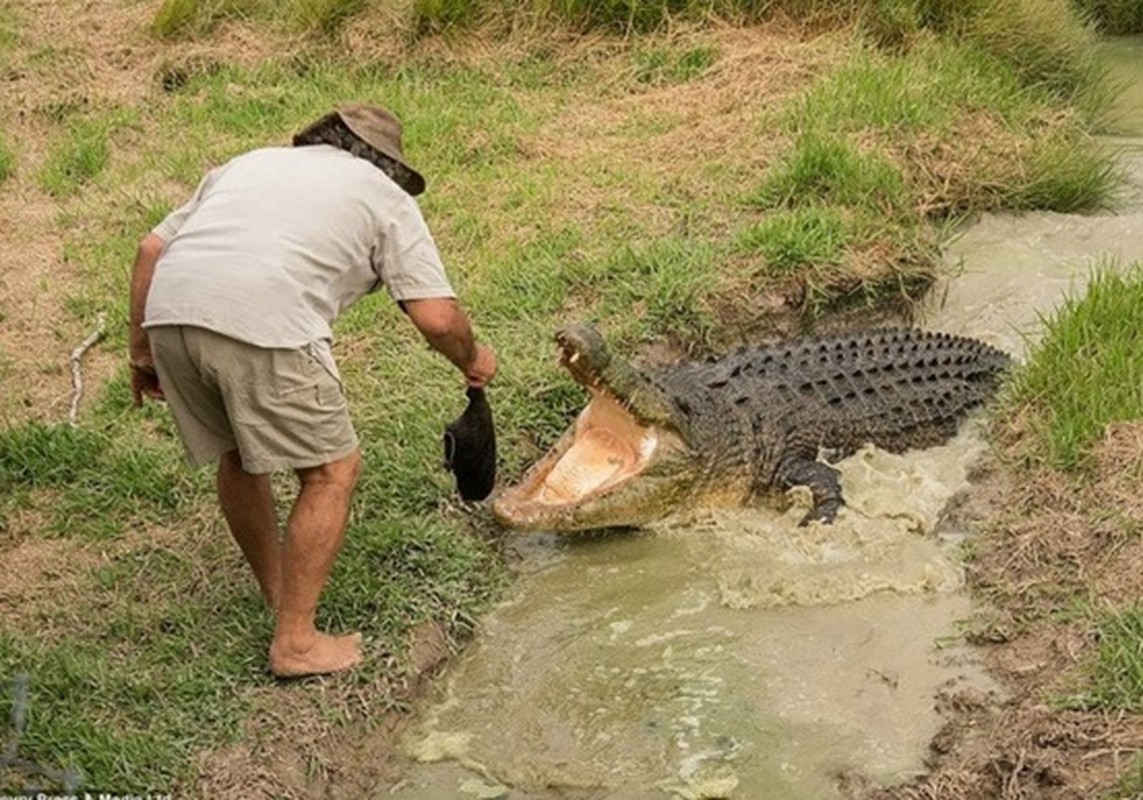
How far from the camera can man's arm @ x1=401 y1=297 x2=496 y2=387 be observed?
4309 millimetres

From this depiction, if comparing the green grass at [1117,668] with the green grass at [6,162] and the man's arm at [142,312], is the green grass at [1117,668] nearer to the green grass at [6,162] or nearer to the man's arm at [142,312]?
the man's arm at [142,312]

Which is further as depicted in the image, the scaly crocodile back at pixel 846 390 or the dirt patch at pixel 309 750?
the scaly crocodile back at pixel 846 390

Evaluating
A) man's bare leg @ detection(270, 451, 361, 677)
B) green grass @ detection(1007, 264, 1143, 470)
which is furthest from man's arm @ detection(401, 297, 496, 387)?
green grass @ detection(1007, 264, 1143, 470)

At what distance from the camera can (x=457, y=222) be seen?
784 cm

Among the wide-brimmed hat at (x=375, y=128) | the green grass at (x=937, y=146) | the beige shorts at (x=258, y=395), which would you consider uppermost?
the wide-brimmed hat at (x=375, y=128)

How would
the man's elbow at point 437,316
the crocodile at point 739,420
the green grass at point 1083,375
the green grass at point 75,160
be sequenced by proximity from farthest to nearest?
the green grass at point 75,160
the crocodile at point 739,420
the green grass at point 1083,375
the man's elbow at point 437,316

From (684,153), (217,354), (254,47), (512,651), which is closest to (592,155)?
(684,153)

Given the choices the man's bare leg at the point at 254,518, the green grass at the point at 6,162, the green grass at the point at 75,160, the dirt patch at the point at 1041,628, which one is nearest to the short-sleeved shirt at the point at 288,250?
the man's bare leg at the point at 254,518

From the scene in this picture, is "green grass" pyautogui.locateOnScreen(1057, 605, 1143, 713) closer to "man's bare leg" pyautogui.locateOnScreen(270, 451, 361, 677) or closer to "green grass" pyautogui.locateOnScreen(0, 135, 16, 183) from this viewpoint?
"man's bare leg" pyautogui.locateOnScreen(270, 451, 361, 677)

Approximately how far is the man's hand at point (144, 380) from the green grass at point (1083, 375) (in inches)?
117

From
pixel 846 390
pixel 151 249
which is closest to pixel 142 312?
pixel 151 249

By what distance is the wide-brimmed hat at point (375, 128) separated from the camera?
177 inches

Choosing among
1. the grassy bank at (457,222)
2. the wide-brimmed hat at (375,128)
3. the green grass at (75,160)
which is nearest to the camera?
the wide-brimmed hat at (375,128)

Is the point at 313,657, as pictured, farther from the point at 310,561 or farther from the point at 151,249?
the point at 151,249
